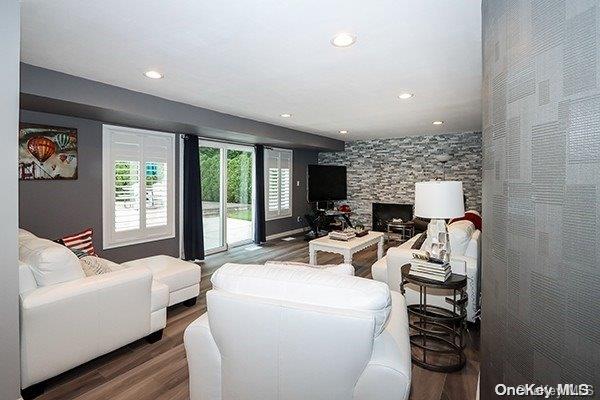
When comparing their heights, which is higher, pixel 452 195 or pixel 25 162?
pixel 25 162

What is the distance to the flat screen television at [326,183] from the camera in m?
7.43

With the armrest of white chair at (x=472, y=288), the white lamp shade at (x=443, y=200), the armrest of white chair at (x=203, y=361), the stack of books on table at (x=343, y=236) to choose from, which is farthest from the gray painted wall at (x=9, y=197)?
the stack of books on table at (x=343, y=236)

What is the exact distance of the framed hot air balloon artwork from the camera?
3.32 meters

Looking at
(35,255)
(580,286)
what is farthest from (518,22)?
(35,255)

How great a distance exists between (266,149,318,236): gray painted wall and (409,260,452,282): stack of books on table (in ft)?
16.5

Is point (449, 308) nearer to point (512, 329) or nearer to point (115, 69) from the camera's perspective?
point (512, 329)

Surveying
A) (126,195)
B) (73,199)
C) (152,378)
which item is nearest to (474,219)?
(152,378)

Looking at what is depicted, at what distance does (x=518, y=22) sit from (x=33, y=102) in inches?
150

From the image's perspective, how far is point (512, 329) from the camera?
35.4 inches

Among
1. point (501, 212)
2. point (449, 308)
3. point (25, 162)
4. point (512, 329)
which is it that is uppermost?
point (25, 162)

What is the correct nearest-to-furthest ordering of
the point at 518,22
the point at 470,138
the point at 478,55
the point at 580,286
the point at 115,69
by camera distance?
the point at 580,286
the point at 518,22
the point at 478,55
the point at 115,69
the point at 470,138

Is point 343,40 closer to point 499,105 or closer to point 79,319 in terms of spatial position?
point 499,105

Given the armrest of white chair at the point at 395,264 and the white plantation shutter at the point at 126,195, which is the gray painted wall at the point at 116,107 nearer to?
the white plantation shutter at the point at 126,195

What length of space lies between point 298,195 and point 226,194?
242cm
